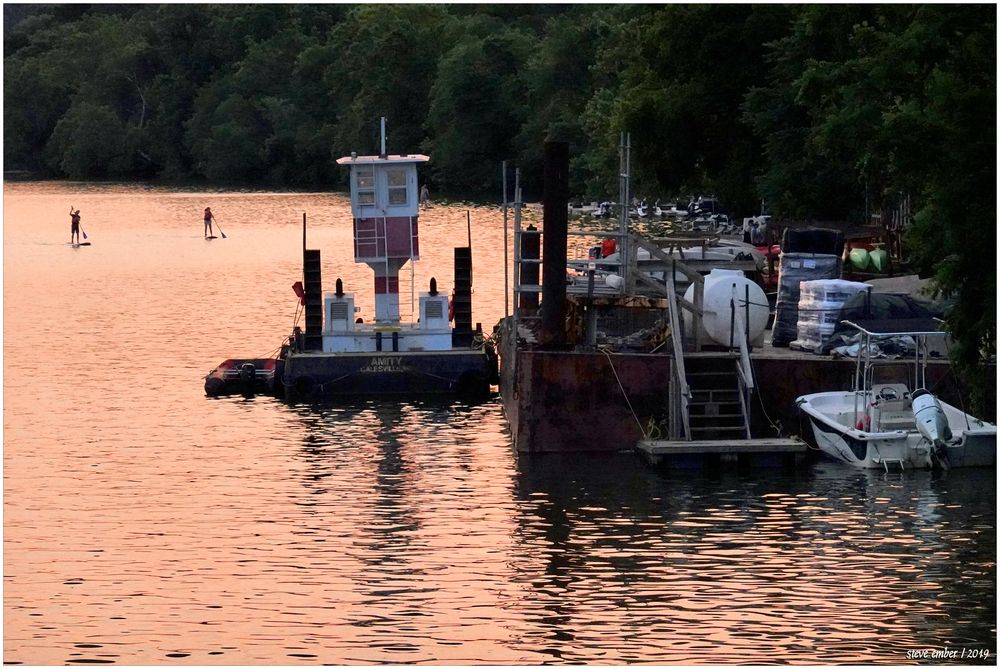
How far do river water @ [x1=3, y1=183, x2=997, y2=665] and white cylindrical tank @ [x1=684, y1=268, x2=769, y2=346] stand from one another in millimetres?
2879

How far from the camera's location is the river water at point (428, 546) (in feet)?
76.5

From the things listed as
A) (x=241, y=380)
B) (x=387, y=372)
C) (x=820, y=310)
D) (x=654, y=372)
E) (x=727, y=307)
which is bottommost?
(x=241, y=380)

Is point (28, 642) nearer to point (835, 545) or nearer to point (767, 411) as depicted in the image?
point (835, 545)

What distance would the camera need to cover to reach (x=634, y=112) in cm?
6544

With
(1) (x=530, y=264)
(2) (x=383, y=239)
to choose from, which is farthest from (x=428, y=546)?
(2) (x=383, y=239)

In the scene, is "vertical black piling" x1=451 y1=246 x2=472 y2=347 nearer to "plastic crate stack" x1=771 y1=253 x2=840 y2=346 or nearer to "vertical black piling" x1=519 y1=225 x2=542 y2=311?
"vertical black piling" x1=519 y1=225 x2=542 y2=311

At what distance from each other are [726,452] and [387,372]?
11903 mm

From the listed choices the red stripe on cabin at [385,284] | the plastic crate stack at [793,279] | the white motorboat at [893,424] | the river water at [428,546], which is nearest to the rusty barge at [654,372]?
the white motorboat at [893,424]

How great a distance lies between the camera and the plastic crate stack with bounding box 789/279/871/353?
35.3 meters

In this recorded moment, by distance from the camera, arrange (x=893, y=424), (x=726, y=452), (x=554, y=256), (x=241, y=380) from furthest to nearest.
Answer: (x=241, y=380) → (x=554, y=256) → (x=893, y=424) → (x=726, y=452)

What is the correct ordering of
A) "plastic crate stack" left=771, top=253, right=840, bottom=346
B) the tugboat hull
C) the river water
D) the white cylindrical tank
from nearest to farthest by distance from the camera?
the river water
the white cylindrical tank
"plastic crate stack" left=771, top=253, right=840, bottom=346
the tugboat hull

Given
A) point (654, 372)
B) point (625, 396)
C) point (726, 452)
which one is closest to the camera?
point (726, 452)

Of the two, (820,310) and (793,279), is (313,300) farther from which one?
(820,310)

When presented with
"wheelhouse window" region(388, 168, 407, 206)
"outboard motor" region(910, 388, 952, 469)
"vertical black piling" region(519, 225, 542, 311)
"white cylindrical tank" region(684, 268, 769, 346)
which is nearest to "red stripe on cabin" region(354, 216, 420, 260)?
"wheelhouse window" region(388, 168, 407, 206)
